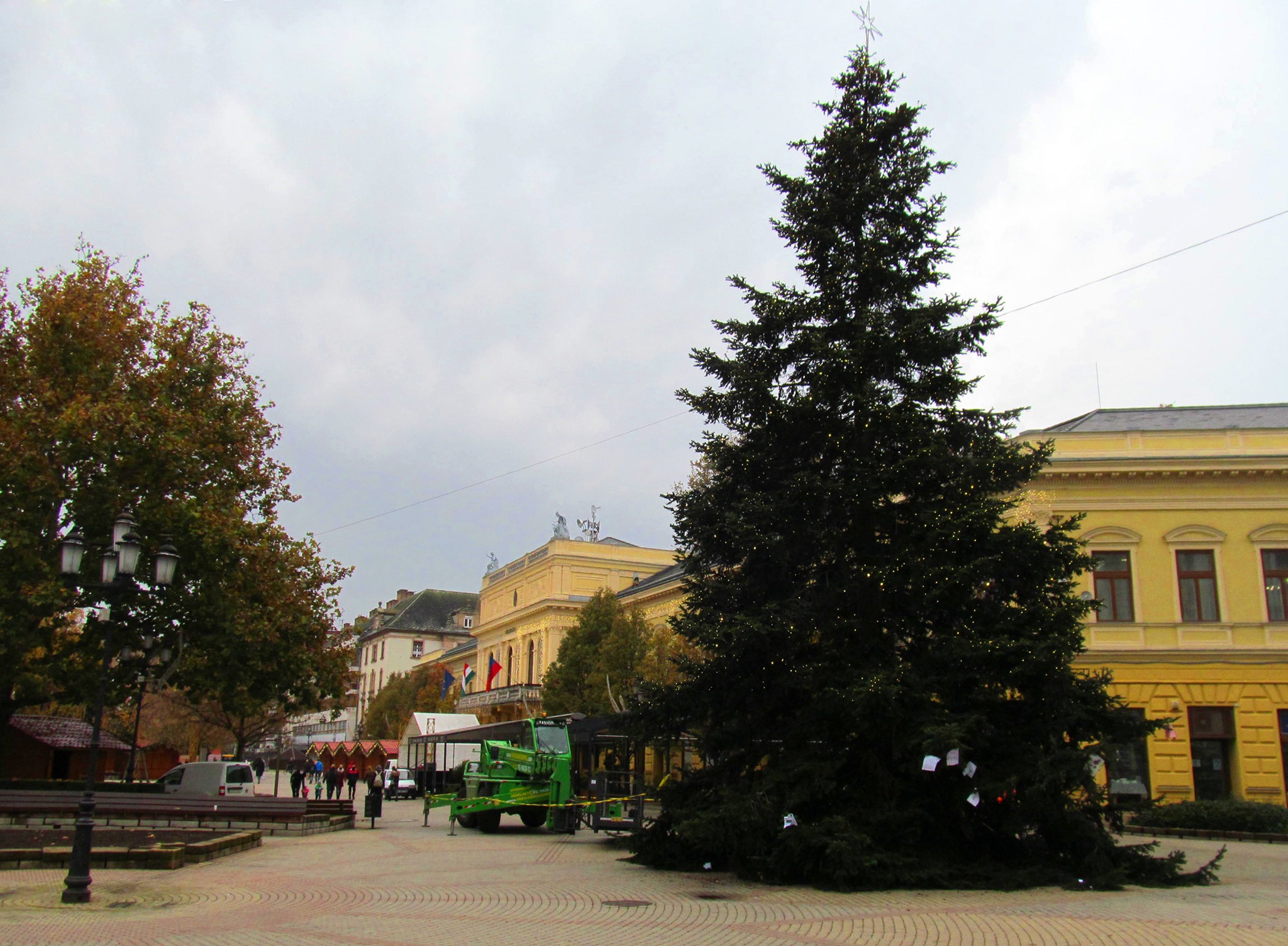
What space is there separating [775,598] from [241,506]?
16.7 m

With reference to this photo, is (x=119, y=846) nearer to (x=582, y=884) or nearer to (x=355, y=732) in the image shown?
(x=582, y=884)

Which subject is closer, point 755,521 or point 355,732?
point 755,521

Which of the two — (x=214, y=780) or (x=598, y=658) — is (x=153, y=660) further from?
(x=598, y=658)

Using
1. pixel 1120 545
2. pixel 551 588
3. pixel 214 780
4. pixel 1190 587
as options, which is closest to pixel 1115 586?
pixel 1120 545

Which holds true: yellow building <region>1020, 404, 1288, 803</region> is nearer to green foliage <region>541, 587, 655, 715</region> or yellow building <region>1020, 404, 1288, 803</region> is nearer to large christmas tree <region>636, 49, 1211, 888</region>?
large christmas tree <region>636, 49, 1211, 888</region>

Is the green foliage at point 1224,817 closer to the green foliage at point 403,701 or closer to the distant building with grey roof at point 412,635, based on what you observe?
the green foliage at point 403,701

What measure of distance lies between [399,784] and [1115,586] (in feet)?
109

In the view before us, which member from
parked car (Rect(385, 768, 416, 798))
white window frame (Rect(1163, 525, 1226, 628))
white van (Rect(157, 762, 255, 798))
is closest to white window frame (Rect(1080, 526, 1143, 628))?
white window frame (Rect(1163, 525, 1226, 628))

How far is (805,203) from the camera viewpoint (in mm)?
17781

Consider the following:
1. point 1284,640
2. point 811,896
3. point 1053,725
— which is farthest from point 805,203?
point 1284,640

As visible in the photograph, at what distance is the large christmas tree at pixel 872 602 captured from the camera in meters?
14.3

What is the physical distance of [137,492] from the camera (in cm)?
2562

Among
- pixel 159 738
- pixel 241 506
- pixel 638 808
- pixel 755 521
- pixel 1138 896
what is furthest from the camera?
pixel 159 738

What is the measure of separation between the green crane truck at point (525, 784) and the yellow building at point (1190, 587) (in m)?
14.3
